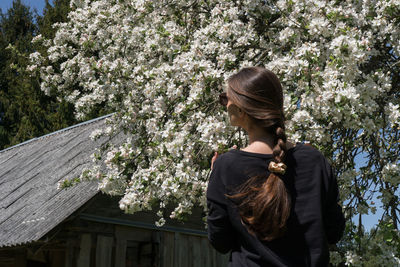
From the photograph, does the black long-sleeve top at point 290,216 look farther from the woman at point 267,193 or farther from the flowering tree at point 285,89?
the flowering tree at point 285,89

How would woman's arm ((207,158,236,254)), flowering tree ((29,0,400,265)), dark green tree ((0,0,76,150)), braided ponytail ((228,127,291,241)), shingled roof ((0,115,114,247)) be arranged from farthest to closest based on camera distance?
1. dark green tree ((0,0,76,150))
2. shingled roof ((0,115,114,247))
3. flowering tree ((29,0,400,265))
4. woman's arm ((207,158,236,254))
5. braided ponytail ((228,127,291,241))

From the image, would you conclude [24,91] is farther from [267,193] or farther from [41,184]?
[267,193]

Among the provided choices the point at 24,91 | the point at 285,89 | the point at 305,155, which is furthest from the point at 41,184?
the point at 24,91

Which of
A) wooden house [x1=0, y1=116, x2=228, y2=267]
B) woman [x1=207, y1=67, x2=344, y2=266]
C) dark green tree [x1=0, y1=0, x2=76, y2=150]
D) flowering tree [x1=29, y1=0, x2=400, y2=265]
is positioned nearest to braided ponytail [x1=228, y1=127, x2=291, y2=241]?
woman [x1=207, y1=67, x2=344, y2=266]

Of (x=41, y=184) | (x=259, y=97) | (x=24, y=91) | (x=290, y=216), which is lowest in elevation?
(x=290, y=216)

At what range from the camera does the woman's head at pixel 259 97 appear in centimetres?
215

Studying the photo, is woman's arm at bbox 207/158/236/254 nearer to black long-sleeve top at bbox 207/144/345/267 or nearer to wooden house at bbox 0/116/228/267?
black long-sleeve top at bbox 207/144/345/267

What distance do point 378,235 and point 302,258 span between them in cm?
251

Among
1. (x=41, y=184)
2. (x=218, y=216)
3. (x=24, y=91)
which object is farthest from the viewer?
(x=24, y=91)

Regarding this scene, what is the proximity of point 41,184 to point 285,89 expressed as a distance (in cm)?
548

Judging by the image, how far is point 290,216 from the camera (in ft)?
6.80

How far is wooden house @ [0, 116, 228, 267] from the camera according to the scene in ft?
21.1

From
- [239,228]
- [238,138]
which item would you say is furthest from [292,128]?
[239,228]

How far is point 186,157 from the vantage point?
186 inches
